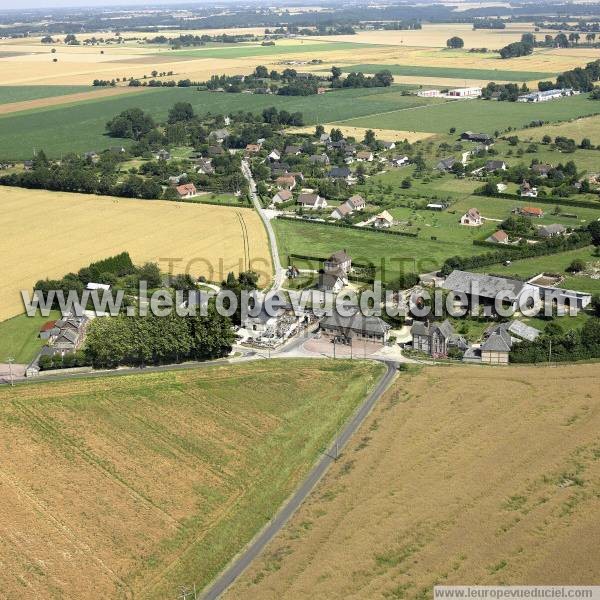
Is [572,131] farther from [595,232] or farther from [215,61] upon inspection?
[215,61]

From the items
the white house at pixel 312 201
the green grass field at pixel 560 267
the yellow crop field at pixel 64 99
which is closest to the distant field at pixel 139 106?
the yellow crop field at pixel 64 99

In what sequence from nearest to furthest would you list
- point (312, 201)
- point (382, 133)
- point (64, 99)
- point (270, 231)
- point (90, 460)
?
point (90, 460)
point (270, 231)
point (312, 201)
point (382, 133)
point (64, 99)

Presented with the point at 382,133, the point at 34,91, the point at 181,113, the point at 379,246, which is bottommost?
the point at 379,246

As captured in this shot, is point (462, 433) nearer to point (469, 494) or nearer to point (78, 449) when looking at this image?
point (469, 494)

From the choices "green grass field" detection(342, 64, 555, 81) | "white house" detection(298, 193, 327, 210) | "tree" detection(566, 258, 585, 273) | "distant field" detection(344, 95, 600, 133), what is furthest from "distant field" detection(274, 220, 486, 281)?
"green grass field" detection(342, 64, 555, 81)

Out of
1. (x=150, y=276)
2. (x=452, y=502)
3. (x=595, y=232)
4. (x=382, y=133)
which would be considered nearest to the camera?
(x=452, y=502)

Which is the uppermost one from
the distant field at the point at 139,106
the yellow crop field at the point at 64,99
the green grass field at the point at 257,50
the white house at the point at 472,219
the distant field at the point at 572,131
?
the green grass field at the point at 257,50

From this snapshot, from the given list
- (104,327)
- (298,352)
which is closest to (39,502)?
(104,327)

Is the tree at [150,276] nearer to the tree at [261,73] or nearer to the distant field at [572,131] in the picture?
the distant field at [572,131]

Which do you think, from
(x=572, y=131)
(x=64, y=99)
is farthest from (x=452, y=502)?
(x=64, y=99)
